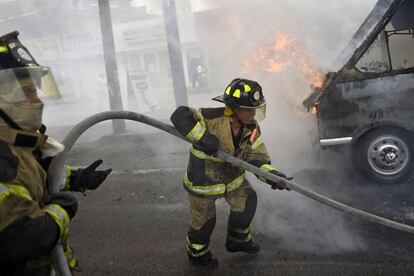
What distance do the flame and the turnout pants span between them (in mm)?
3286

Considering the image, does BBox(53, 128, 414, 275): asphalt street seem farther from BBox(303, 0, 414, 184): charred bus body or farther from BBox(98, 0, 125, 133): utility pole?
BBox(98, 0, 125, 133): utility pole

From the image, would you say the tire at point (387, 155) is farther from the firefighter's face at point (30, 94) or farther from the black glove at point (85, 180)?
the firefighter's face at point (30, 94)

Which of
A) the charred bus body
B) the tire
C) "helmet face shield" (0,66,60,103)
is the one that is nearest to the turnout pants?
"helmet face shield" (0,66,60,103)

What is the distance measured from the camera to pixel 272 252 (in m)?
3.44

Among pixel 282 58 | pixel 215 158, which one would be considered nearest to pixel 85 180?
pixel 215 158

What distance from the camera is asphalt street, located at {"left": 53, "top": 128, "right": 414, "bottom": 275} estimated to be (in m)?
3.20

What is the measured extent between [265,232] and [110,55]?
8.03 meters

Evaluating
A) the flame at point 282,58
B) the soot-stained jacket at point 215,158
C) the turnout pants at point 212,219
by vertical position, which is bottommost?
the turnout pants at point 212,219

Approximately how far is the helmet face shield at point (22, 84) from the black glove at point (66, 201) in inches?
20.7

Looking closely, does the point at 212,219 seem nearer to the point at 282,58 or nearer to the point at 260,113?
the point at 260,113

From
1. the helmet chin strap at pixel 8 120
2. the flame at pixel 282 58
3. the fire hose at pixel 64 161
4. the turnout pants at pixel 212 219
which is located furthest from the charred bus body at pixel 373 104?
the helmet chin strap at pixel 8 120

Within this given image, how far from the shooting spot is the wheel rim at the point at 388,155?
15.1 feet

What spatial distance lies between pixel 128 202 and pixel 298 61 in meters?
3.91

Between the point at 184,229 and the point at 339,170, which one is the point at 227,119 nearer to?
the point at 184,229
